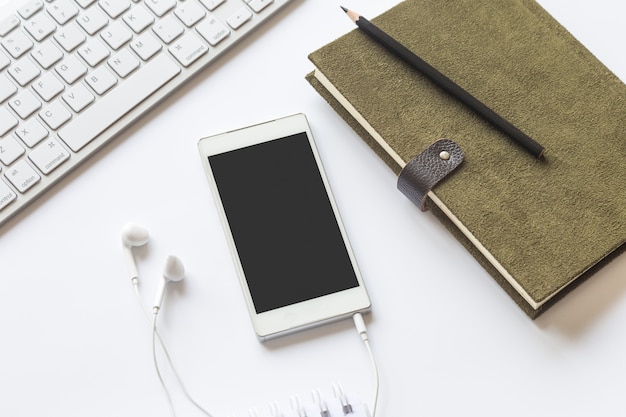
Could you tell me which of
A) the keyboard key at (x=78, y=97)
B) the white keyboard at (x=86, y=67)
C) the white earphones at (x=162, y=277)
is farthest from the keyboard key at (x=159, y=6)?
the white earphones at (x=162, y=277)

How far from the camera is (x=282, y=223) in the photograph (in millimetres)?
693

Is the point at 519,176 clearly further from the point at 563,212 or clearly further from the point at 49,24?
the point at 49,24

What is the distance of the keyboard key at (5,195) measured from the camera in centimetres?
70

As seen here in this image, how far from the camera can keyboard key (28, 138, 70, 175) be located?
71 cm

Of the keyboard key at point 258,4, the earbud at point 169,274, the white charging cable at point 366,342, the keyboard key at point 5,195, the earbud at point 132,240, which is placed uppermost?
the keyboard key at point 258,4

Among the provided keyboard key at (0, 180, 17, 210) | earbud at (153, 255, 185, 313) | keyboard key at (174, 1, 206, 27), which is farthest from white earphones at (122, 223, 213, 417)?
keyboard key at (174, 1, 206, 27)

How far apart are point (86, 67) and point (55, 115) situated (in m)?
0.05

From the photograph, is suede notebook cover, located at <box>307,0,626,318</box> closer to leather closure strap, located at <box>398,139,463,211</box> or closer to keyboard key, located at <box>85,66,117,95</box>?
leather closure strap, located at <box>398,139,463,211</box>

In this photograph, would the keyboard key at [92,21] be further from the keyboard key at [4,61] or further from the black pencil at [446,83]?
the black pencil at [446,83]

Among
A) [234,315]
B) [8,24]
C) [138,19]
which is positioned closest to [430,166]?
[234,315]

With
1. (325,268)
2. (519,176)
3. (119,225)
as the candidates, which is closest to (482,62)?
(519,176)

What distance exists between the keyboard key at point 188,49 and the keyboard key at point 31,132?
0.14 m

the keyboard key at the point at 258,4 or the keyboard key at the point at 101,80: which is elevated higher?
the keyboard key at the point at 258,4

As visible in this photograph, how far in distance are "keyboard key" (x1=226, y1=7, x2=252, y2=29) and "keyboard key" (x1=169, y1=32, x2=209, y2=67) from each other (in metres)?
0.03
